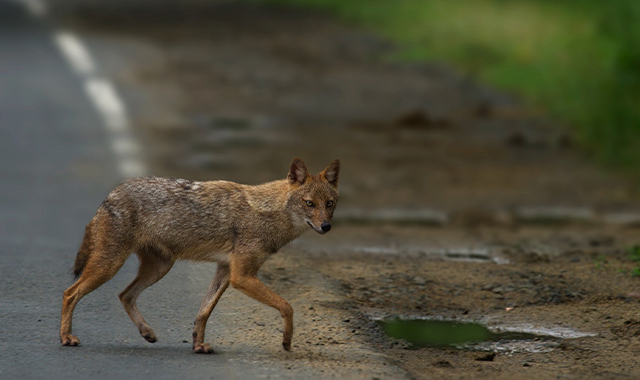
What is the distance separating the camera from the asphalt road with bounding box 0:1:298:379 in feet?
24.0

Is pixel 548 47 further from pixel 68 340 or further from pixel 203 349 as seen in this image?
pixel 68 340

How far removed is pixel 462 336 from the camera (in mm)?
8547

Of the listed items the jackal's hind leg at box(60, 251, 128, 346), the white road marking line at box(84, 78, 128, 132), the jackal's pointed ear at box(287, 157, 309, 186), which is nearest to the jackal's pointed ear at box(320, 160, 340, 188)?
the jackal's pointed ear at box(287, 157, 309, 186)

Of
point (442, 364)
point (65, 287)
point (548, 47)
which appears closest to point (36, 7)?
point (548, 47)

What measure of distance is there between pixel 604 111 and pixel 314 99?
5797mm

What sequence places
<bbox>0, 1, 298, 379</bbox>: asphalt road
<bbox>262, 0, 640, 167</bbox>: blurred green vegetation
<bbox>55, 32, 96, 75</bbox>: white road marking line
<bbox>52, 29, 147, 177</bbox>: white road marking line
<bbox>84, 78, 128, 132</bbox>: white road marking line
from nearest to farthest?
<bbox>0, 1, 298, 379</bbox>: asphalt road < <bbox>52, 29, 147, 177</bbox>: white road marking line < <bbox>84, 78, 128, 132</bbox>: white road marking line < <bbox>262, 0, 640, 167</bbox>: blurred green vegetation < <bbox>55, 32, 96, 75</bbox>: white road marking line

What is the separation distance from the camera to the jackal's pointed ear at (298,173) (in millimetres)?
8188

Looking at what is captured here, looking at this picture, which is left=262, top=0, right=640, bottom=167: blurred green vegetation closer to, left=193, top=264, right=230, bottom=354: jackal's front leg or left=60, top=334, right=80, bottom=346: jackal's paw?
left=193, top=264, right=230, bottom=354: jackal's front leg

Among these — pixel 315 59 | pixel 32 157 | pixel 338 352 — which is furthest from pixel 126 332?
pixel 315 59

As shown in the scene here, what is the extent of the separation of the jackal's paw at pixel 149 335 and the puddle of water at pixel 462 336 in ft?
6.52

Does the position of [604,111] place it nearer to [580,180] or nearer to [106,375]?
[580,180]

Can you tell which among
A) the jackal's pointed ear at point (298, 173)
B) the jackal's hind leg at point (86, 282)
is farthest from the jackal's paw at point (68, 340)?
the jackal's pointed ear at point (298, 173)

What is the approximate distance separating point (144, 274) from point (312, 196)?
1533 mm

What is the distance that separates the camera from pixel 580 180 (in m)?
15.9
